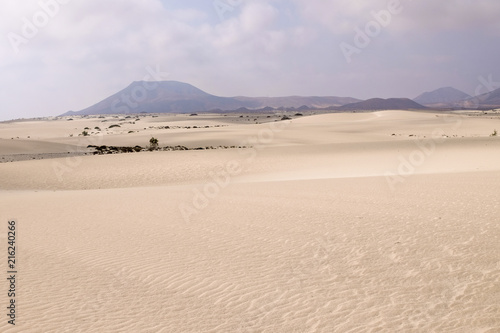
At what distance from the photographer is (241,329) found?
480cm

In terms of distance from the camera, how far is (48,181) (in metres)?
20.7

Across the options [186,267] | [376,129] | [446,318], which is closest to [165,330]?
[186,267]

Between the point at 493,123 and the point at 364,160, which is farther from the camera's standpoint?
the point at 493,123

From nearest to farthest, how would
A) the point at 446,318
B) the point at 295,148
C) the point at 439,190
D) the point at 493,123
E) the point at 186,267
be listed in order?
the point at 446,318 < the point at 186,267 < the point at 439,190 < the point at 295,148 < the point at 493,123

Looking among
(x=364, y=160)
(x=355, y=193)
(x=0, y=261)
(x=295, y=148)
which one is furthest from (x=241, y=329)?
(x=295, y=148)

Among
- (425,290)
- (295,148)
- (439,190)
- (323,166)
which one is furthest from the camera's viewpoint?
(295,148)

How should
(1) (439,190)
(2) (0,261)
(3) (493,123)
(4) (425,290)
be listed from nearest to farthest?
(4) (425,290) → (2) (0,261) → (1) (439,190) → (3) (493,123)

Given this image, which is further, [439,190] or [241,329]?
[439,190]

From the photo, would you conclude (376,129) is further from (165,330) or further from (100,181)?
(165,330)

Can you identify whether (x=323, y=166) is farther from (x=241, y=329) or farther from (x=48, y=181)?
(x=241, y=329)

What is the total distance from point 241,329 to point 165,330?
34.7 inches

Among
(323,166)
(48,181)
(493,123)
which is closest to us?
(48,181)

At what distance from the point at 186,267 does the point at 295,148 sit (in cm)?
2203

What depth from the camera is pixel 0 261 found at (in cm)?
754
